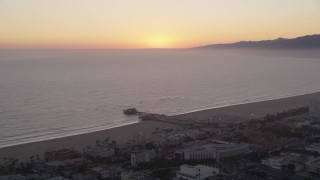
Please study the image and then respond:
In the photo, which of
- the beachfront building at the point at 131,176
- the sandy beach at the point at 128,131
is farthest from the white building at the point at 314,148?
the beachfront building at the point at 131,176

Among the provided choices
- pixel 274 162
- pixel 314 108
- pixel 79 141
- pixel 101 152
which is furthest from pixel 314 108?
pixel 101 152

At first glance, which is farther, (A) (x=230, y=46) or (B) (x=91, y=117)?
(A) (x=230, y=46)

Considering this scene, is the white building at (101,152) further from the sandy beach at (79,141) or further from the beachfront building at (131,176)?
the beachfront building at (131,176)

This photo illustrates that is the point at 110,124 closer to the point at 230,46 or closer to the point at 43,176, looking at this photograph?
the point at 43,176

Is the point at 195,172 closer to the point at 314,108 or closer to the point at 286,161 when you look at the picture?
the point at 286,161

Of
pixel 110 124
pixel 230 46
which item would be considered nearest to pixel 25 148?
pixel 110 124

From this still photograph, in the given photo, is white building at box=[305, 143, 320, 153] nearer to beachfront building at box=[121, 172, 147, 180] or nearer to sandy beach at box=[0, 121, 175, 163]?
sandy beach at box=[0, 121, 175, 163]

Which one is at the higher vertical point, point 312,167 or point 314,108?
point 314,108
